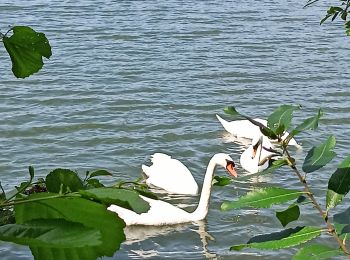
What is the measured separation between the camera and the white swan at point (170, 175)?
Result: 27.1ft

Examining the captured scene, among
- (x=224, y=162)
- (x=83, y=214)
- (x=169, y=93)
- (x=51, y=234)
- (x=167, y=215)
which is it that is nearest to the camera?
(x=51, y=234)

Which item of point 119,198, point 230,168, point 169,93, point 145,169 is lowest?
point 169,93

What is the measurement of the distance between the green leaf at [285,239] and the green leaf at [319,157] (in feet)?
0.43

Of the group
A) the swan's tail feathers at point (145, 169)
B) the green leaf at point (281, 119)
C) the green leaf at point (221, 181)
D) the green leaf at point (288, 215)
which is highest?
the green leaf at point (281, 119)

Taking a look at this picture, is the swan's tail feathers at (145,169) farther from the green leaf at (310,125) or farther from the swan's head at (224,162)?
the green leaf at (310,125)

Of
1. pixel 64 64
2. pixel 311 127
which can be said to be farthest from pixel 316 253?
pixel 64 64

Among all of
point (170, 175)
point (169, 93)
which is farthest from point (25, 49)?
point (169, 93)

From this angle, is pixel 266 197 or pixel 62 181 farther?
pixel 266 197

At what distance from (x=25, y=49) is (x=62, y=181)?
7.0 inches

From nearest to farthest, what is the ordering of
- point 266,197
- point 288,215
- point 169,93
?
1. point 266,197
2. point 288,215
3. point 169,93

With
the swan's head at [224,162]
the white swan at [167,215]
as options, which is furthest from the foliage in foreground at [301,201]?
the swan's head at [224,162]

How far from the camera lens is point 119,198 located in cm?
79

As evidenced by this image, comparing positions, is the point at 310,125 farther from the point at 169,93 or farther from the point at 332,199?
the point at 169,93

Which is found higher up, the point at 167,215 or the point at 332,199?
the point at 332,199
